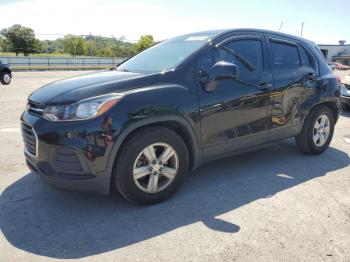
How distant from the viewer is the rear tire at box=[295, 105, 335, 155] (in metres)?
5.22

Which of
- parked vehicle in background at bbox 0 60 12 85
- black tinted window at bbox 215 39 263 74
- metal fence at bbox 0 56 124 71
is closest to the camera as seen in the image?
black tinted window at bbox 215 39 263 74

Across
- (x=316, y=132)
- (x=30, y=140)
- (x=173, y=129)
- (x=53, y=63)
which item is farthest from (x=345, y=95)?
(x=53, y=63)

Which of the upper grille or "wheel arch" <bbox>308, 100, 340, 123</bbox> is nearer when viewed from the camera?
the upper grille

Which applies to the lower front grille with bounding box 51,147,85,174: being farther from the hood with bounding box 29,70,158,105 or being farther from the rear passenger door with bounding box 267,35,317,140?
the rear passenger door with bounding box 267,35,317,140

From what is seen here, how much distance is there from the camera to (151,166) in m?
3.53

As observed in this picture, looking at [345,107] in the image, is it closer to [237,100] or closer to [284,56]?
[284,56]

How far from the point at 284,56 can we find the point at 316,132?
1.35 metres

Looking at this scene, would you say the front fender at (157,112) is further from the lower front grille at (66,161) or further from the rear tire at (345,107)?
the rear tire at (345,107)

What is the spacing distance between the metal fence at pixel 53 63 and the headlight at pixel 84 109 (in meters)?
33.3

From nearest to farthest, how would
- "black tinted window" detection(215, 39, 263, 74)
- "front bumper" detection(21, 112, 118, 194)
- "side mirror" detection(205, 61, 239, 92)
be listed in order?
1. "front bumper" detection(21, 112, 118, 194)
2. "side mirror" detection(205, 61, 239, 92)
3. "black tinted window" detection(215, 39, 263, 74)

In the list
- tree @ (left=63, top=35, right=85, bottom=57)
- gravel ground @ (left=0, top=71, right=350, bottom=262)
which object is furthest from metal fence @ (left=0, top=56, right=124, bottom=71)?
gravel ground @ (left=0, top=71, right=350, bottom=262)

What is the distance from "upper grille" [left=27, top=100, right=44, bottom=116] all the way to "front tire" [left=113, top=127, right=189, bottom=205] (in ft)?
2.82

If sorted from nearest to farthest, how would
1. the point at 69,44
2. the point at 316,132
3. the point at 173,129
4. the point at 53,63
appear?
the point at 173,129 → the point at 316,132 → the point at 53,63 → the point at 69,44

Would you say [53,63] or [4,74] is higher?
[53,63]
